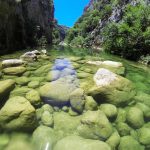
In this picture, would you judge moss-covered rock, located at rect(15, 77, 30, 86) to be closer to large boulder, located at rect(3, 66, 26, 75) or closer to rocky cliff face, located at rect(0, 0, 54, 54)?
large boulder, located at rect(3, 66, 26, 75)

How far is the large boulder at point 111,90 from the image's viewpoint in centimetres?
671

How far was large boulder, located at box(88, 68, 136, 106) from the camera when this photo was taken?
6715 mm

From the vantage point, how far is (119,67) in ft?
38.6

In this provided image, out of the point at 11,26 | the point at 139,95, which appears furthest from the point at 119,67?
the point at 11,26

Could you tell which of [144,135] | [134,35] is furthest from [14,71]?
[134,35]

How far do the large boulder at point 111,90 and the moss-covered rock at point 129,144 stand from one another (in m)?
1.76

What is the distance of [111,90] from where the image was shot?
6.89 metres

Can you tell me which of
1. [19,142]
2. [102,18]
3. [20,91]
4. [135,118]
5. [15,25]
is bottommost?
[19,142]

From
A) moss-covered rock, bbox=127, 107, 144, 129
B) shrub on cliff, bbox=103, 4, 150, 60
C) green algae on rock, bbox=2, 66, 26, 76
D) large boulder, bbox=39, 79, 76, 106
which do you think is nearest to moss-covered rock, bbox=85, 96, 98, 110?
large boulder, bbox=39, 79, 76, 106

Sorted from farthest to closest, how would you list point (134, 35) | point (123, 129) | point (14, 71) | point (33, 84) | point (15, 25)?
point (15, 25) → point (134, 35) → point (14, 71) → point (33, 84) → point (123, 129)

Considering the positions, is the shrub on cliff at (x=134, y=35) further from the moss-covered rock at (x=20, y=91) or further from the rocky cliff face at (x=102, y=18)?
the moss-covered rock at (x=20, y=91)

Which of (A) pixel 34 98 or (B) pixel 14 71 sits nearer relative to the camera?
(A) pixel 34 98

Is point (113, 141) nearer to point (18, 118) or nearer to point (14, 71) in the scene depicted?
point (18, 118)

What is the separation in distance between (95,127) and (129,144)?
0.77m
